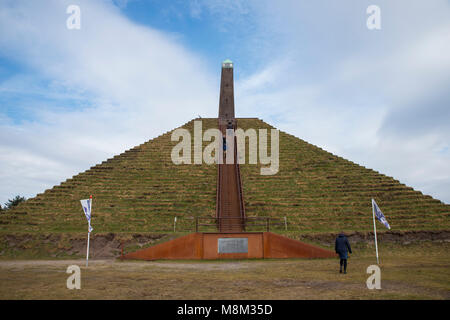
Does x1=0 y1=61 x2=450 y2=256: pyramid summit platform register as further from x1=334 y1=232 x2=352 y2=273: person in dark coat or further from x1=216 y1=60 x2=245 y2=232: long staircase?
x1=334 y1=232 x2=352 y2=273: person in dark coat

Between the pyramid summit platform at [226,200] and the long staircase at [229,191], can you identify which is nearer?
the long staircase at [229,191]

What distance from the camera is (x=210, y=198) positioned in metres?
23.9

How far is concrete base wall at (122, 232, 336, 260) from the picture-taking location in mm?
15406

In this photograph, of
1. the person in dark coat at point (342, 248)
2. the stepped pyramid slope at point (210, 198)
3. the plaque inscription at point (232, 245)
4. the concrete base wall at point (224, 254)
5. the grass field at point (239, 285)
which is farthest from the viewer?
the stepped pyramid slope at point (210, 198)

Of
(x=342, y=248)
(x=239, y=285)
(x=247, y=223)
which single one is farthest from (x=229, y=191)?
(x=239, y=285)

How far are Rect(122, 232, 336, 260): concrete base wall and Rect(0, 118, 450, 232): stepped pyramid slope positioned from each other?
12.0ft

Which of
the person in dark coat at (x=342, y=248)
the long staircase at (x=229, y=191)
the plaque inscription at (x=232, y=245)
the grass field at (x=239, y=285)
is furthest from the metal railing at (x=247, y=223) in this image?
the person in dark coat at (x=342, y=248)

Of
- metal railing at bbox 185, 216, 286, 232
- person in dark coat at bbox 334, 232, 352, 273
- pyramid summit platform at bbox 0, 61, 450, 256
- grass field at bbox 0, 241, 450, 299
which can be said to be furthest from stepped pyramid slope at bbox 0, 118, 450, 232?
grass field at bbox 0, 241, 450, 299

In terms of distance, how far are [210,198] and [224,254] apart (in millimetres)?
8518

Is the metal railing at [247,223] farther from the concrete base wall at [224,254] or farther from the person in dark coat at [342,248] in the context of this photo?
the person in dark coat at [342,248]

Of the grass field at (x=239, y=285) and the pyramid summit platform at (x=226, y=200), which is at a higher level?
the pyramid summit platform at (x=226, y=200)

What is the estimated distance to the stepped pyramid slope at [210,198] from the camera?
66.8ft

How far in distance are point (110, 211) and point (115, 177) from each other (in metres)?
6.35

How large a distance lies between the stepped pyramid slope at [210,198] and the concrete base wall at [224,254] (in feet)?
12.0
